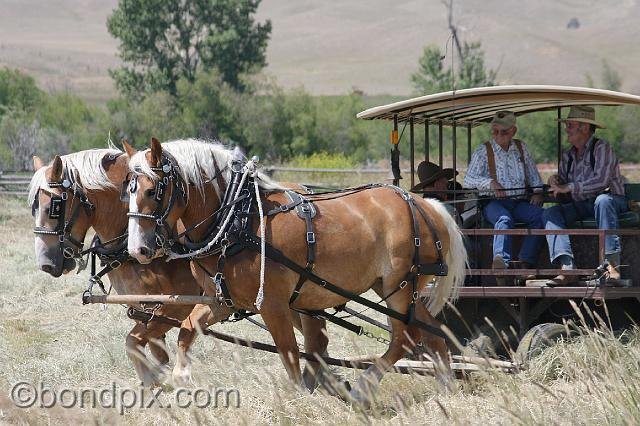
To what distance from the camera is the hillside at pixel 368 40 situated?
105 meters

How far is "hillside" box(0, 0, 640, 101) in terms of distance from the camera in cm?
10456

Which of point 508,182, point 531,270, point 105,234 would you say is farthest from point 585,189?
point 105,234

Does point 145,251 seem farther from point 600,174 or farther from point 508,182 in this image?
point 600,174

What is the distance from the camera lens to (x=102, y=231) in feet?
26.5

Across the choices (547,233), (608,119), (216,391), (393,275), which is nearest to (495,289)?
(547,233)

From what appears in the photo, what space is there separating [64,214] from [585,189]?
4.06m

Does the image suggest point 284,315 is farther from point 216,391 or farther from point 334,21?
point 334,21

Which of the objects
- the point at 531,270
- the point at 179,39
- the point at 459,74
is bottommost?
the point at 531,270

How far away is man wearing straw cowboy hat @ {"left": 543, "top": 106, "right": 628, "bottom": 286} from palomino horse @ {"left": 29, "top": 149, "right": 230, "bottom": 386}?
8.69ft

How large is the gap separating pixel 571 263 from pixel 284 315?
2487 mm

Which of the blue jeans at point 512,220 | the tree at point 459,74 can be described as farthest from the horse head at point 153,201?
the tree at point 459,74

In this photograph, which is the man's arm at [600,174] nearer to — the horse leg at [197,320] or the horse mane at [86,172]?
the horse leg at [197,320]

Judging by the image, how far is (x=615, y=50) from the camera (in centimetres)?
11538

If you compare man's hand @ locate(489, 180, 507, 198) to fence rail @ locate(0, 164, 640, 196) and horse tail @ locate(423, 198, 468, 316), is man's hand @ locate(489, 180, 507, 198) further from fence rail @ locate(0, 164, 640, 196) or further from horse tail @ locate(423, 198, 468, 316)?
fence rail @ locate(0, 164, 640, 196)
